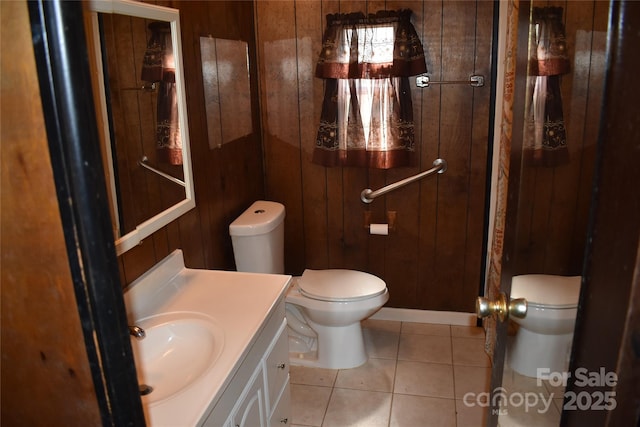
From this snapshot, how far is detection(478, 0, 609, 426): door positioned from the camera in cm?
77

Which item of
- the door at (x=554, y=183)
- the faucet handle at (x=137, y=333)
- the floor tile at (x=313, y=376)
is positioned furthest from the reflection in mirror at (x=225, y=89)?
the door at (x=554, y=183)

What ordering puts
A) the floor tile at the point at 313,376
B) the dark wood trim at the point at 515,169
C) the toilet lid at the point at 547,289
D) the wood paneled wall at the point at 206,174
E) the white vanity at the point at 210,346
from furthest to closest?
1. the floor tile at the point at 313,376
2. the wood paneled wall at the point at 206,174
3. the white vanity at the point at 210,346
4. the dark wood trim at the point at 515,169
5. the toilet lid at the point at 547,289

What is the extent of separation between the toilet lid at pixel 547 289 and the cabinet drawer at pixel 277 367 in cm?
90

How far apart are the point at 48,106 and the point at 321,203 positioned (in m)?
2.53

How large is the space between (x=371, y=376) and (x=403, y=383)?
168 millimetres

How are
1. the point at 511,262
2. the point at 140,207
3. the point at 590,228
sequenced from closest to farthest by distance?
the point at 590,228 → the point at 511,262 → the point at 140,207

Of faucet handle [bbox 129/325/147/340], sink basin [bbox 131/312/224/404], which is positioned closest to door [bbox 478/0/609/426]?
sink basin [bbox 131/312/224/404]

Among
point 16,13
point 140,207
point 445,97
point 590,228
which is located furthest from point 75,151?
point 445,97

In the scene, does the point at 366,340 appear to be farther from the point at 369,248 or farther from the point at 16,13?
the point at 16,13

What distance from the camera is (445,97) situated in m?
2.83

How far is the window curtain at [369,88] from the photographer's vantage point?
2.72 metres

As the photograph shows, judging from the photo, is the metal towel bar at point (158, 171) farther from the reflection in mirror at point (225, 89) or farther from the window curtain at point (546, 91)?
the window curtain at point (546, 91)

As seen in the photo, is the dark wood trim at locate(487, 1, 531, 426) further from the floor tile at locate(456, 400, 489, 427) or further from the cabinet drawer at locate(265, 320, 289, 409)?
the floor tile at locate(456, 400, 489, 427)

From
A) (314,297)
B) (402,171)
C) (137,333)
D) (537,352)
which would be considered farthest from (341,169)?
(537,352)
